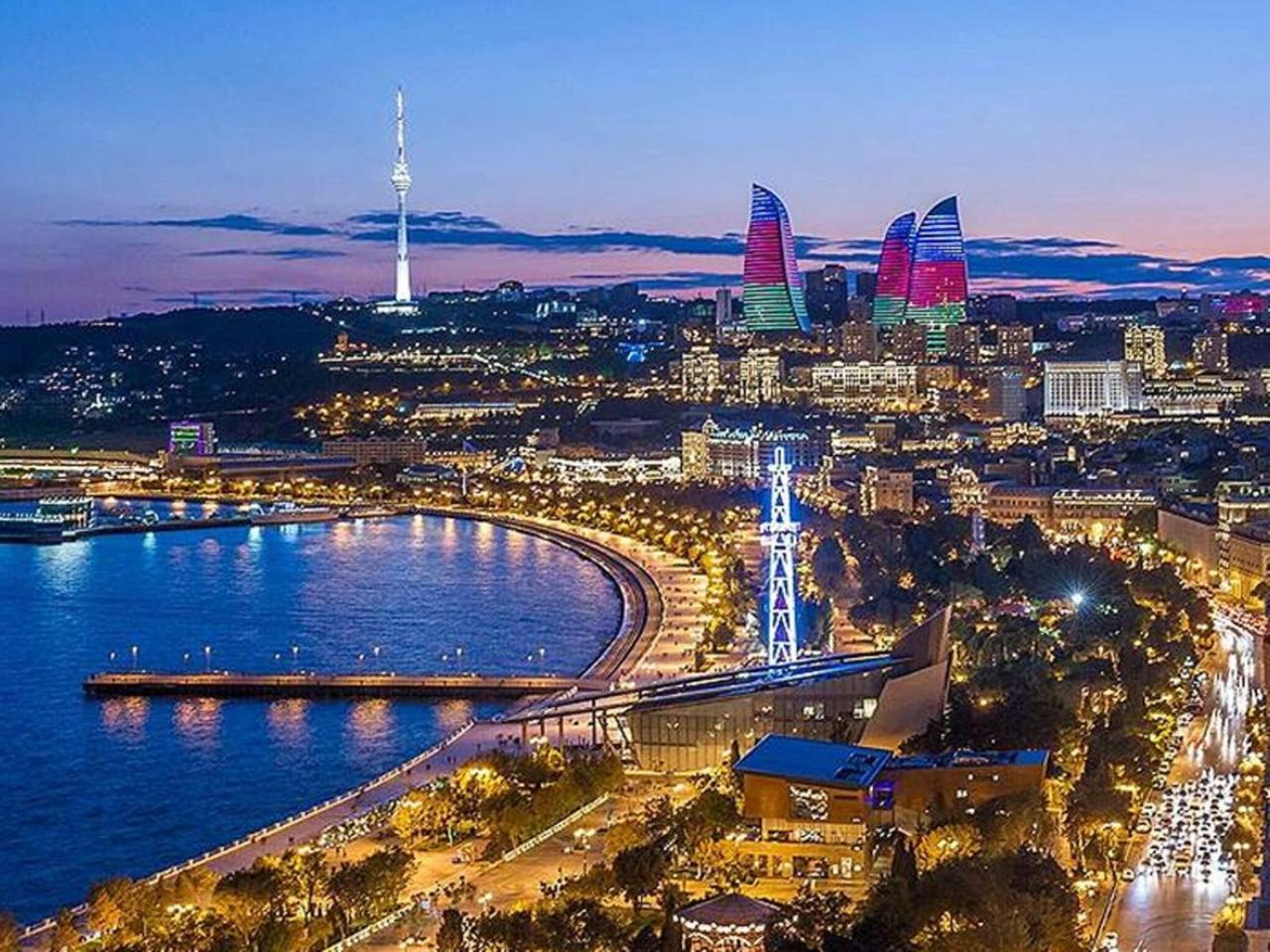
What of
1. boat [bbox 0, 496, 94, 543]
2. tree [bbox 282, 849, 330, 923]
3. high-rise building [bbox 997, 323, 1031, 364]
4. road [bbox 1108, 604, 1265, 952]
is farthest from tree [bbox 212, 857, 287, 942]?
high-rise building [bbox 997, 323, 1031, 364]

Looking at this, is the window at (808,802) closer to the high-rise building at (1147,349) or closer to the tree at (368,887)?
the tree at (368,887)

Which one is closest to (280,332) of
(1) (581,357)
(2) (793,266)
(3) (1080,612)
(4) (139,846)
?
(1) (581,357)

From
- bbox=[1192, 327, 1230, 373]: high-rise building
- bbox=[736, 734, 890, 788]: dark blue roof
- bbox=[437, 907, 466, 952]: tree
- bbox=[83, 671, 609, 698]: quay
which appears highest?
bbox=[1192, 327, 1230, 373]: high-rise building

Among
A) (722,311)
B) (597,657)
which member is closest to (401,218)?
(722,311)

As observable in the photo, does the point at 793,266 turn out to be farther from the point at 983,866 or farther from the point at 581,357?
the point at 983,866

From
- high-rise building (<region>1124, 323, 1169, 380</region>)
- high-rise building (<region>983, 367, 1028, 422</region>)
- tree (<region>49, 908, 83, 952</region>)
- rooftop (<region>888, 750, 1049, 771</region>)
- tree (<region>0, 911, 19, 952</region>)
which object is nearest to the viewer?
tree (<region>0, 911, 19, 952</region>)

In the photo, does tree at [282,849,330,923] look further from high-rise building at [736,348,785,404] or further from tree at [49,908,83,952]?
high-rise building at [736,348,785,404]
